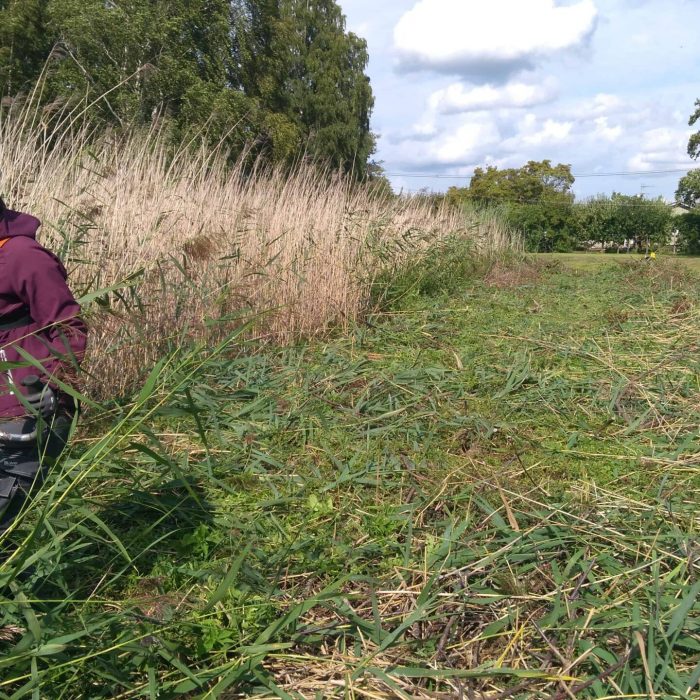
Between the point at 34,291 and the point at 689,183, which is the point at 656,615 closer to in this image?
the point at 34,291

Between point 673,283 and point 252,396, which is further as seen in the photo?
point 673,283

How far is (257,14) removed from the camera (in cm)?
2919

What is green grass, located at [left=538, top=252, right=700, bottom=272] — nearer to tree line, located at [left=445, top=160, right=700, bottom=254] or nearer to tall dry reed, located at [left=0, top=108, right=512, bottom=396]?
tree line, located at [left=445, top=160, right=700, bottom=254]

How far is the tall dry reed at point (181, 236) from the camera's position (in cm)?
396

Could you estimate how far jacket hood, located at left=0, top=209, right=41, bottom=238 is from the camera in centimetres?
196

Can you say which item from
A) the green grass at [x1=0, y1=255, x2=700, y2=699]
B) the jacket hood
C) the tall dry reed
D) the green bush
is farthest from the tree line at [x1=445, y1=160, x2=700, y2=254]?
the jacket hood

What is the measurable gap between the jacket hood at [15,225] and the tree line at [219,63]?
488 cm

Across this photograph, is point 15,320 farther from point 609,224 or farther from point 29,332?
point 609,224

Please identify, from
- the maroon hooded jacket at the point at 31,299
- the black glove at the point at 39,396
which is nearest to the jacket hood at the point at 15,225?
the maroon hooded jacket at the point at 31,299

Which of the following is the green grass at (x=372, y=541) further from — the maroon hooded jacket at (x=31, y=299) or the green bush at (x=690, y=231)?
the green bush at (x=690, y=231)

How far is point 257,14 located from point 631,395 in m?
30.7

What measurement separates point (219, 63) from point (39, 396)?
2709 centimetres

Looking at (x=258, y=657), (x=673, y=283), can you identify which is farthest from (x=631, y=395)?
(x=673, y=283)

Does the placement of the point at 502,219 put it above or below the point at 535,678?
above
